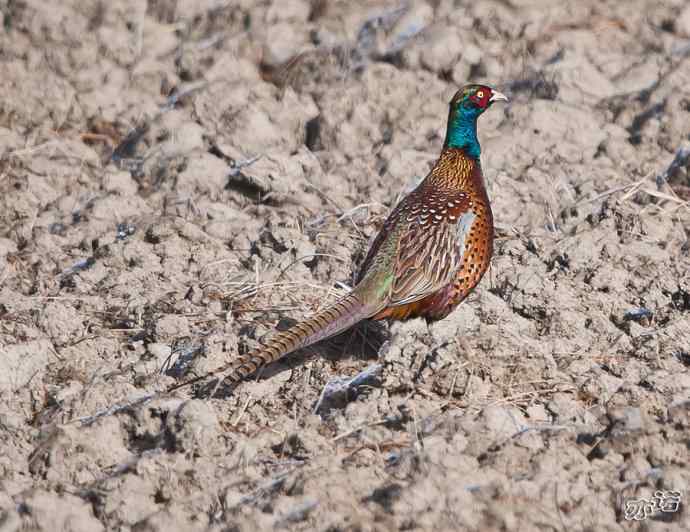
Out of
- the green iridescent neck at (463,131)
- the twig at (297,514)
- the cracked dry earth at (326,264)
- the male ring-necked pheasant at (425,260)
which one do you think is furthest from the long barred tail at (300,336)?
the green iridescent neck at (463,131)

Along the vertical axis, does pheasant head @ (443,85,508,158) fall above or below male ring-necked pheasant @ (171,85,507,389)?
above

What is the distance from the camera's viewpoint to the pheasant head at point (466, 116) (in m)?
5.59

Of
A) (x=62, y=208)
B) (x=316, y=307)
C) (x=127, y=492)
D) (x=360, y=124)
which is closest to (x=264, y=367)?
(x=316, y=307)

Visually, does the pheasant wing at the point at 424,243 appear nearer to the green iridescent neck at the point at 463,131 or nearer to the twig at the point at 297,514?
the green iridescent neck at the point at 463,131

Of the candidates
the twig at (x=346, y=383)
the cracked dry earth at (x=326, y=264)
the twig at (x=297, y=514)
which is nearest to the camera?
the twig at (x=297, y=514)

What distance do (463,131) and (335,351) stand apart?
1.39 metres

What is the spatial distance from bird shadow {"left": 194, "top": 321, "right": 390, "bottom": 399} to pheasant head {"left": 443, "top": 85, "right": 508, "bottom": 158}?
106 cm

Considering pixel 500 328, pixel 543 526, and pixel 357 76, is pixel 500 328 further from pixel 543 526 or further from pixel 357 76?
pixel 357 76

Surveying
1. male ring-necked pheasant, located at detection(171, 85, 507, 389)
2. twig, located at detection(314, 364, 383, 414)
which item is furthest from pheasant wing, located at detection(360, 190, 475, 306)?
twig, located at detection(314, 364, 383, 414)

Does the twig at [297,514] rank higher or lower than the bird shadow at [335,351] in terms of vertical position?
higher

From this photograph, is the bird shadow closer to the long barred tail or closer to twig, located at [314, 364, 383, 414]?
the long barred tail

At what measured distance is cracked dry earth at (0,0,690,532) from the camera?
A: 393 centimetres

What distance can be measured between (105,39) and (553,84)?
3.18 meters

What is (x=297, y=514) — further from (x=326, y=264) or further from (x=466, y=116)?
(x=466, y=116)
